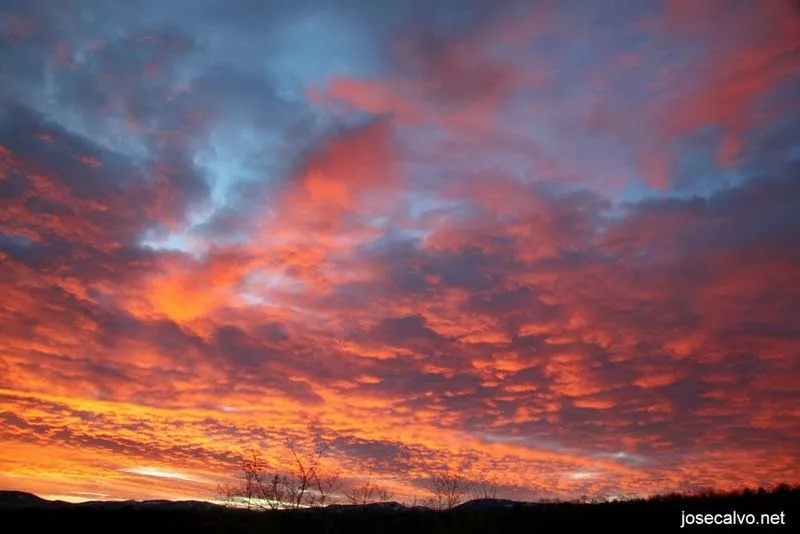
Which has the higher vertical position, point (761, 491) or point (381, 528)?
point (761, 491)

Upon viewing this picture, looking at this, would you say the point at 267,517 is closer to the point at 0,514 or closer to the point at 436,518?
the point at 436,518

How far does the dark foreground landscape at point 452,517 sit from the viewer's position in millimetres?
16297

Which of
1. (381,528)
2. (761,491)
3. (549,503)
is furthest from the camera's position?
(549,503)

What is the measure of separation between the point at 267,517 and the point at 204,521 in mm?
2767

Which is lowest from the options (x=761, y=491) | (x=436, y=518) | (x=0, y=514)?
(x=0, y=514)

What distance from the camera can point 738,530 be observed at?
14.4 m

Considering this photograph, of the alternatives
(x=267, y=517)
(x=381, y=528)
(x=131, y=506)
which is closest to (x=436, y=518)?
(x=381, y=528)

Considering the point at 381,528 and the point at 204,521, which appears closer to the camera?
the point at 381,528

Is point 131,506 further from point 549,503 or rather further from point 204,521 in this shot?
point 549,503

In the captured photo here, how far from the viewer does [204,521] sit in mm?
20297

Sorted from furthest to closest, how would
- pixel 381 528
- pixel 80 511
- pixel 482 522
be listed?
pixel 80 511, pixel 381 528, pixel 482 522

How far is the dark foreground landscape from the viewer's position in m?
16.3

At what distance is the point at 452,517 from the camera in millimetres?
19078

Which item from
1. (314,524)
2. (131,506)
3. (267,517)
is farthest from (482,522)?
(131,506)
